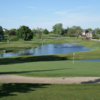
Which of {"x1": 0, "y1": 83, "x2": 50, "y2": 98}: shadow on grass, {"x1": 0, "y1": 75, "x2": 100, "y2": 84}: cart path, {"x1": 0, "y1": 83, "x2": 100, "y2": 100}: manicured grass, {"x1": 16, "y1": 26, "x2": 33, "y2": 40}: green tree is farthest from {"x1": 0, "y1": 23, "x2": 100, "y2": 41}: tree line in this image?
{"x1": 0, "y1": 83, "x2": 100, "y2": 100}: manicured grass

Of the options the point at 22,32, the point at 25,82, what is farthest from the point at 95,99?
the point at 22,32

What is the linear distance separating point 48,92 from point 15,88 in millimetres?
2215

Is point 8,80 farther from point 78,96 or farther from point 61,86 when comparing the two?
point 78,96

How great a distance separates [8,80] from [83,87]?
213 inches

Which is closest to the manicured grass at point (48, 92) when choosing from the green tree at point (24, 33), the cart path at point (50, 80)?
the cart path at point (50, 80)

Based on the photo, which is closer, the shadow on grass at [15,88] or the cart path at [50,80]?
the shadow on grass at [15,88]

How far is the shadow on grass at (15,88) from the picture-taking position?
1075cm

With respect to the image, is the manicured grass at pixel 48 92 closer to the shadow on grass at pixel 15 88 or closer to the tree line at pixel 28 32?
the shadow on grass at pixel 15 88

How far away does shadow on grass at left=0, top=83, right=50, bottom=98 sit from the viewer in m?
10.8

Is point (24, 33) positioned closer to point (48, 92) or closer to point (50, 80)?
point (50, 80)

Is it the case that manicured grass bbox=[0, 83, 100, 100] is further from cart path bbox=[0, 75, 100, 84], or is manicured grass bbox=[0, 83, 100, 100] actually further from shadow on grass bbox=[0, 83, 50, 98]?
cart path bbox=[0, 75, 100, 84]

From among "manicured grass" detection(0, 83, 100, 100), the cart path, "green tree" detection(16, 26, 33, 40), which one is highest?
"green tree" detection(16, 26, 33, 40)

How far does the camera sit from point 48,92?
10.8m

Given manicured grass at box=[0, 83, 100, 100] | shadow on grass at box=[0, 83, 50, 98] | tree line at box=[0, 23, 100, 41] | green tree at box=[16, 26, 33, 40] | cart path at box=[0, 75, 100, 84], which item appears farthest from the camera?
tree line at box=[0, 23, 100, 41]
